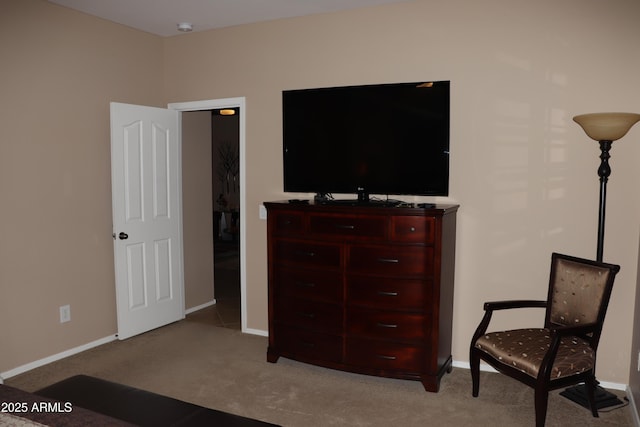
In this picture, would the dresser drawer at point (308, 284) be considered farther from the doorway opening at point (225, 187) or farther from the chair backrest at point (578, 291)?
the doorway opening at point (225, 187)

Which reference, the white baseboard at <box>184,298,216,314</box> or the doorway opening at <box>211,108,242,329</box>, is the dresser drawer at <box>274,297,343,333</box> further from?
the doorway opening at <box>211,108,242,329</box>

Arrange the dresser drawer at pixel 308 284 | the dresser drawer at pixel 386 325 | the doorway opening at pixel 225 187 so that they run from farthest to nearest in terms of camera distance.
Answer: the doorway opening at pixel 225 187
the dresser drawer at pixel 308 284
the dresser drawer at pixel 386 325

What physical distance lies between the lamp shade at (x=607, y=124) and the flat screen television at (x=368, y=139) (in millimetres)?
896

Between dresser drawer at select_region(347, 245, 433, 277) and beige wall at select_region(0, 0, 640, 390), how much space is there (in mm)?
572

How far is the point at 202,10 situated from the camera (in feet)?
13.1

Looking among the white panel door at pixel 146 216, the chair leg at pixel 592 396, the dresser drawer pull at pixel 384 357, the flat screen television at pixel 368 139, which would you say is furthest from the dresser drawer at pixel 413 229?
the white panel door at pixel 146 216

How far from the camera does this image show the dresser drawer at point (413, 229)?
10.8 feet

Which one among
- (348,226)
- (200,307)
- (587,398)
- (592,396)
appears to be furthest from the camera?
(200,307)

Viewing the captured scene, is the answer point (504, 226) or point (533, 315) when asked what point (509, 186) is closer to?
point (504, 226)

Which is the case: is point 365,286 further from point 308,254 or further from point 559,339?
point 559,339

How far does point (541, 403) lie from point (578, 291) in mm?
782

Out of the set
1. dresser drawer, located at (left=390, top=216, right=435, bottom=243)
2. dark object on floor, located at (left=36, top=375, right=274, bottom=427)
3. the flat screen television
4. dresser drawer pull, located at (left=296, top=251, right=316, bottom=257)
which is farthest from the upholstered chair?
dark object on floor, located at (left=36, top=375, right=274, bottom=427)

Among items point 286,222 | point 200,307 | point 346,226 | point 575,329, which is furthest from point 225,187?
point 575,329

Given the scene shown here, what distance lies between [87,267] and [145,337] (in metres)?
0.81
